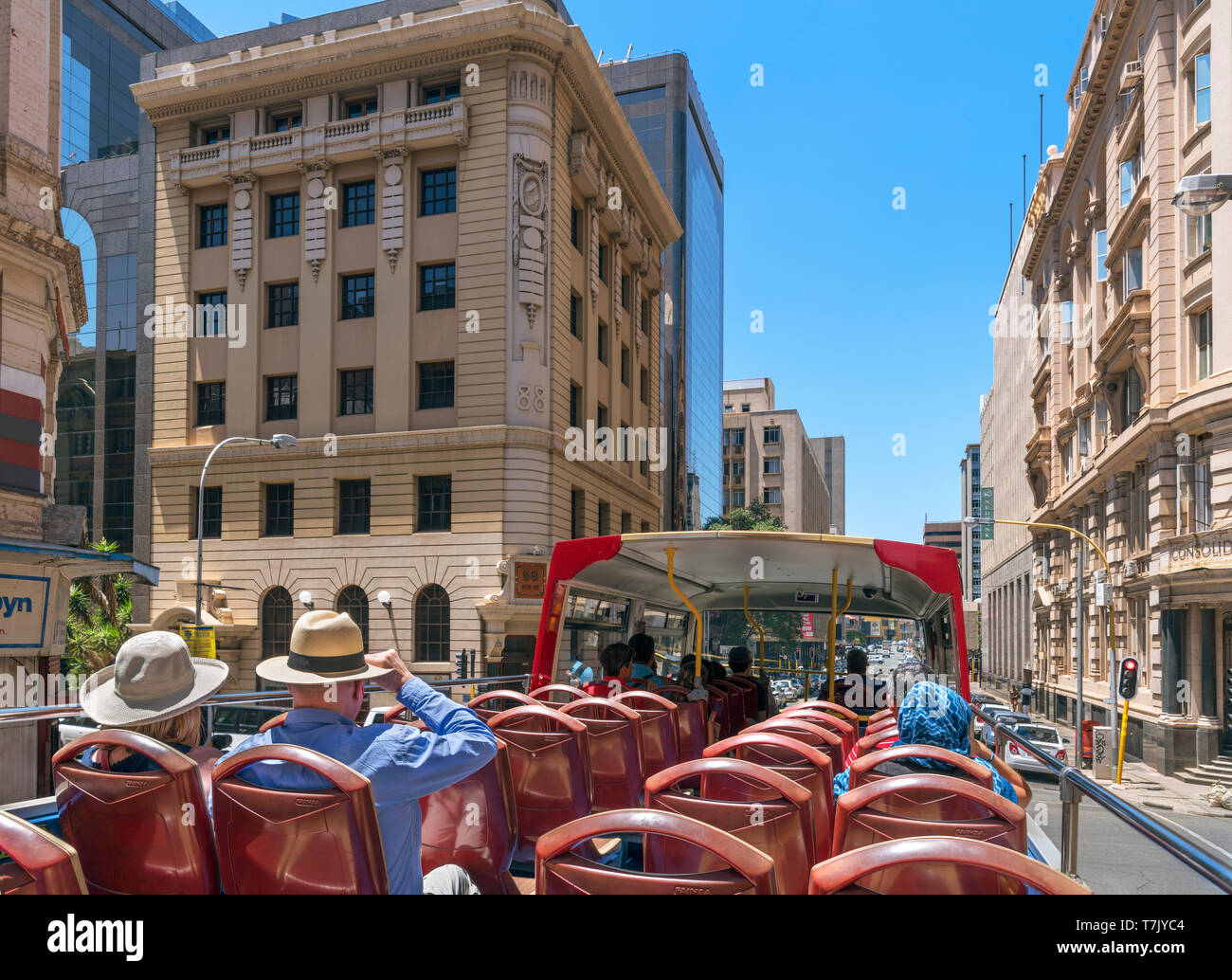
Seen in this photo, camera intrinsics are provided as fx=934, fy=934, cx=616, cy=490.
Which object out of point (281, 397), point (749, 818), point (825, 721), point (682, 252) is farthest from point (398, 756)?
point (682, 252)

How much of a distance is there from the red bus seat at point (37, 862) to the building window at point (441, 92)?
3367 cm

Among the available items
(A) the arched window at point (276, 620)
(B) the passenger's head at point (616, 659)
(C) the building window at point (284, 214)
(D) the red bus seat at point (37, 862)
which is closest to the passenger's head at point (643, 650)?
(B) the passenger's head at point (616, 659)

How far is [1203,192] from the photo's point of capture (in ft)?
42.0

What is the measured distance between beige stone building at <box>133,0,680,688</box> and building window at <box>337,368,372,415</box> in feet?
0.34

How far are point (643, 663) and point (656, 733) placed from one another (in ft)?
11.0

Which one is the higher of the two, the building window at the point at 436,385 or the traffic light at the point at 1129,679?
the building window at the point at 436,385

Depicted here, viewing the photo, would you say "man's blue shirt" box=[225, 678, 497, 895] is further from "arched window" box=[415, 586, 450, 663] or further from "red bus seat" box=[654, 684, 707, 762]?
"arched window" box=[415, 586, 450, 663]

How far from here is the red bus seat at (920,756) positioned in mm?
4340

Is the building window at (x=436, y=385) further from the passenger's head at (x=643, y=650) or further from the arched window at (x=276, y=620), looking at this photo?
the passenger's head at (x=643, y=650)

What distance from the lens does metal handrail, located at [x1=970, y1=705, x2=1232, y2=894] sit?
9.25ft

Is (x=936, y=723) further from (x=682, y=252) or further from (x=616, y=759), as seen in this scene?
(x=682, y=252)
